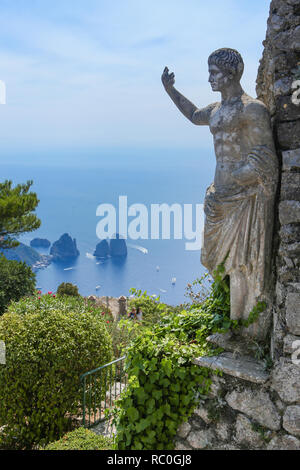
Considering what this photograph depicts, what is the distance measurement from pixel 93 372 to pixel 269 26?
4.90 meters

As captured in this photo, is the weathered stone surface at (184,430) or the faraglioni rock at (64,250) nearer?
the weathered stone surface at (184,430)

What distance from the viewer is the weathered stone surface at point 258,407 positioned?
10.5 ft

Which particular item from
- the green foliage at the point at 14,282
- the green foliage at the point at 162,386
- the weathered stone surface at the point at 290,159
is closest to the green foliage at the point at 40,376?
the green foliage at the point at 162,386

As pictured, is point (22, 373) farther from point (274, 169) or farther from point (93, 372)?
point (274, 169)

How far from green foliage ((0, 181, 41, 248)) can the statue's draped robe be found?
11.1m

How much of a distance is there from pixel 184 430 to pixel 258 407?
68cm

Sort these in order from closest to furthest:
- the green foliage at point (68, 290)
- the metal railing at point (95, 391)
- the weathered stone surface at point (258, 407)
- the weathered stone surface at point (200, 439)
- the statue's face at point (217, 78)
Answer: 1. the weathered stone surface at point (258, 407)
2. the weathered stone surface at point (200, 439)
3. the statue's face at point (217, 78)
4. the metal railing at point (95, 391)
5. the green foliage at point (68, 290)

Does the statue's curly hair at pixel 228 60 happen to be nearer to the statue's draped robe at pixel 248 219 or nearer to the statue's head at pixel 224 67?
the statue's head at pixel 224 67

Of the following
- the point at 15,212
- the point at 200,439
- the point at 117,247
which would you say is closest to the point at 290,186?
the point at 200,439

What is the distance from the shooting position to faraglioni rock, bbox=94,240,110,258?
5191 centimetres

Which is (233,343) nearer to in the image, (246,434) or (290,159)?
(246,434)

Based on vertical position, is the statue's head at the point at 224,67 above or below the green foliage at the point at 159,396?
above

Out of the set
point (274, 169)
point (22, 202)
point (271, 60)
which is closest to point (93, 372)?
point (274, 169)

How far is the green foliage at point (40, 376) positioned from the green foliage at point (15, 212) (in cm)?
829
